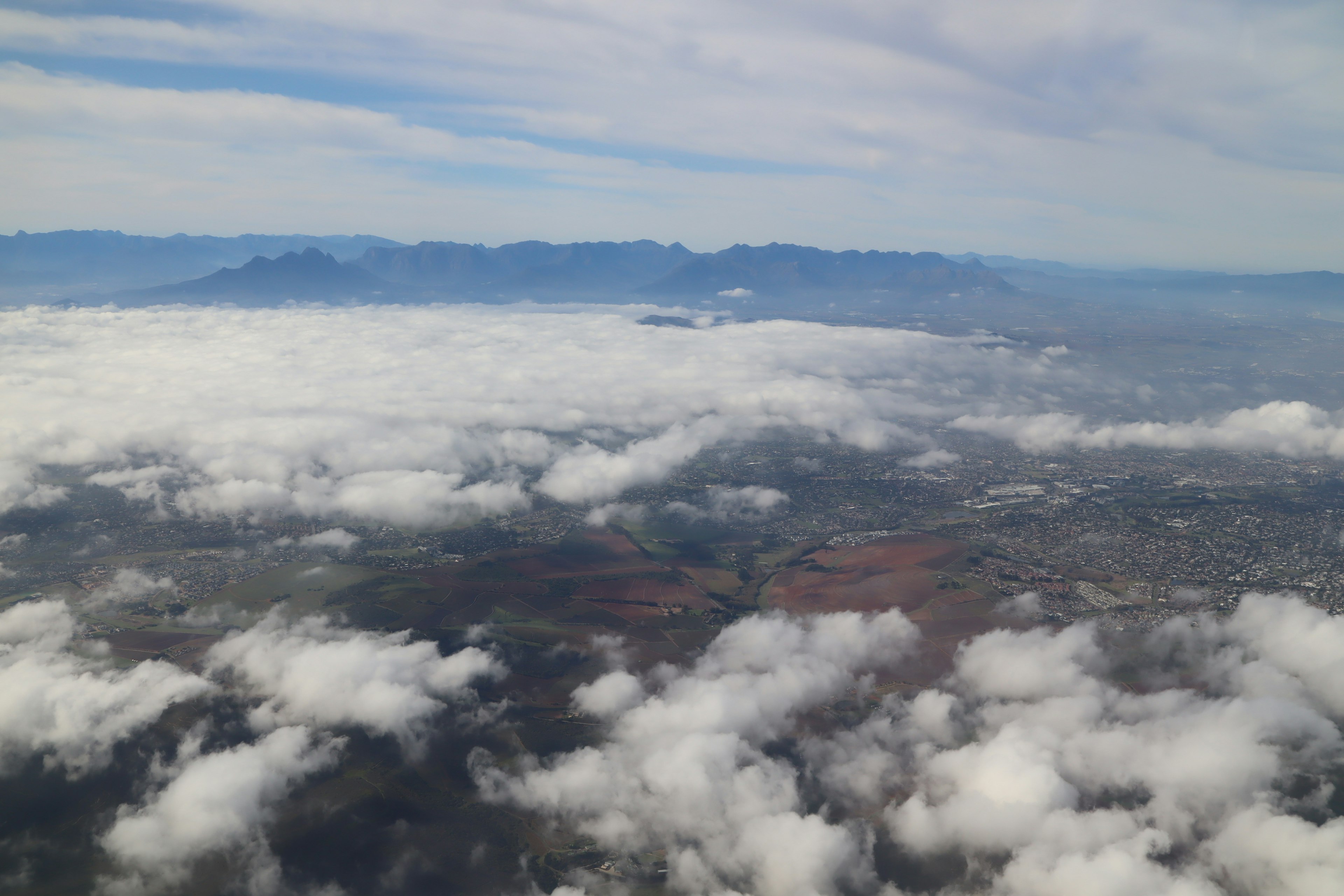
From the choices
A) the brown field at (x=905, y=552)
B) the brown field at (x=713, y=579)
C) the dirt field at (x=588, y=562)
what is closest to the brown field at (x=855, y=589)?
the brown field at (x=905, y=552)

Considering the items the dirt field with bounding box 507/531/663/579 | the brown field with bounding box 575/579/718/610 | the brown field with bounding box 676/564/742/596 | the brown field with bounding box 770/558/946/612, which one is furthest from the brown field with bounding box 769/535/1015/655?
the dirt field with bounding box 507/531/663/579

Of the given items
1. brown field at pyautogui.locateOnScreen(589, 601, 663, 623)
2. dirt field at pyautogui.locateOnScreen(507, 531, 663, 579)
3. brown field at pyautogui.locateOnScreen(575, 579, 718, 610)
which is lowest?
brown field at pyautogui.locateOnScreen(589, 601, 663, 623)

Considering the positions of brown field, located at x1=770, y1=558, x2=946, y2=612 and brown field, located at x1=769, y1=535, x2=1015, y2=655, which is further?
brown field, located at x1=770, y1=558, x2=946, y2=612

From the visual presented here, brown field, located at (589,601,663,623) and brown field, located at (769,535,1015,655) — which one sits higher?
brown field, located at (769,535,1015,655)

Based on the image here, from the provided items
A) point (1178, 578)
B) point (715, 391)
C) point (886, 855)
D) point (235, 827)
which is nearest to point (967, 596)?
point (1178, 578)

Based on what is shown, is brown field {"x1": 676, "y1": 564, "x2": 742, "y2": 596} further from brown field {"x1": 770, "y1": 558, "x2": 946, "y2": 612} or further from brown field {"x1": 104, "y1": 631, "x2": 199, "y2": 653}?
brown field {"x1": 104, "y1": 631, "x2": 199, "y2": 653}

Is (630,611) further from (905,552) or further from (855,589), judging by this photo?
(905,552)

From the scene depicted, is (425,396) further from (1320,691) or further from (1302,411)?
(1302,411)

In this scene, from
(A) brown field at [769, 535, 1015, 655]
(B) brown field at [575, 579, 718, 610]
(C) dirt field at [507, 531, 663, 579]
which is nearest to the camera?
(A) brown field at [769, 535, 1015, 655]
